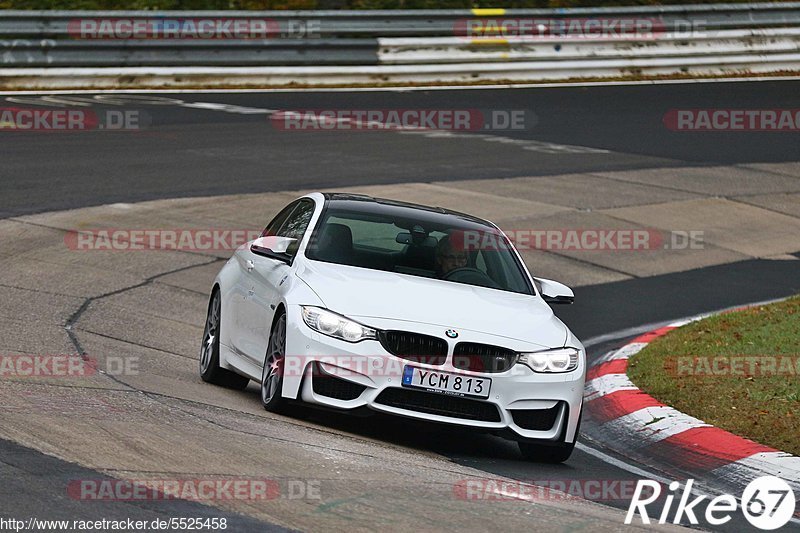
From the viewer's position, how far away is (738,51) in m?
30.2

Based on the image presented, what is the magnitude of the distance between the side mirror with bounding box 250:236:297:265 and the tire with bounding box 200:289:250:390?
2.89ft

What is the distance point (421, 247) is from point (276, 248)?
0.95 meters

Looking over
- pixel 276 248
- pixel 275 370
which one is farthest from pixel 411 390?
pixel 276 248

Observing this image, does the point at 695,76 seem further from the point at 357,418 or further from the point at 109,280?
the point at 357,418

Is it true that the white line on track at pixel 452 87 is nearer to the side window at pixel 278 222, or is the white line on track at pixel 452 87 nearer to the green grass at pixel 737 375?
the green grass at pixel 737 375

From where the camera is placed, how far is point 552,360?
8.34 meters

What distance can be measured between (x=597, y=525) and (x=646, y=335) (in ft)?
22.0

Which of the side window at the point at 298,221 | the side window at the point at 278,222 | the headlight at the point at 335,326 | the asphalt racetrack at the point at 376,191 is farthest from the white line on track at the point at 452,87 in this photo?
the headlight at the point at 335,326

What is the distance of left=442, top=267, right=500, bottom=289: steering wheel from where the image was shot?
9.25 metres

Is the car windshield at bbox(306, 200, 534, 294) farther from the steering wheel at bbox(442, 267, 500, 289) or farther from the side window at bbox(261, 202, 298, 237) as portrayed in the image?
the side window at bbox(261, 202, 298, 237)

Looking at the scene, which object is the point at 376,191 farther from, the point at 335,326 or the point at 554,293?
the point at 335,326

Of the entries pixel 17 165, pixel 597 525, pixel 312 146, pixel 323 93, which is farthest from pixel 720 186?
pixel 597 525

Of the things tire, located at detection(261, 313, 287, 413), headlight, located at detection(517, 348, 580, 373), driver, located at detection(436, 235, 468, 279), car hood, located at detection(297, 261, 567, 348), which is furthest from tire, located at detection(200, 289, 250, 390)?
headlight, located at detection(517, 348, 580, 373)

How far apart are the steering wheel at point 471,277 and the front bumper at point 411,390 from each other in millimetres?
1076
